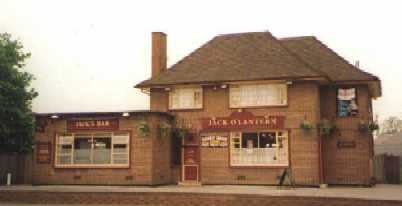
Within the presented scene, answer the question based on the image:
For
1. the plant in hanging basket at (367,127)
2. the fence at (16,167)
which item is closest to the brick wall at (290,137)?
the plant in hanging basket at (367,127)

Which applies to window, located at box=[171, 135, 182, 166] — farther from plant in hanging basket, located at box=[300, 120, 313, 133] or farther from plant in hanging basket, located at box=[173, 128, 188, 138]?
plant in hanging basket, located at box=[300, 120, 313, 133]

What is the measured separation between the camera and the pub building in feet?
91.4

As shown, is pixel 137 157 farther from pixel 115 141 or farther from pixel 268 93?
pixel 268 93

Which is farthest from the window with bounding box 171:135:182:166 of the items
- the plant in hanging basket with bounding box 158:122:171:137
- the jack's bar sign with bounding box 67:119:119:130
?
the jack's bar sign with bounding box 67:119:119:130

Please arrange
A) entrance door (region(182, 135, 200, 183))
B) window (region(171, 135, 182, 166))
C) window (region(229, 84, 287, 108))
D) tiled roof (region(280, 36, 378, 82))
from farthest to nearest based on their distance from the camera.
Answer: window (region(171, 135, 182, 166)), entrance door (region(182, 135, 200, 183)), tiled roof (region(280, 36, 378, 82)), window (region(229, 84, 287, 108))

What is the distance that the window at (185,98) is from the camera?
29.8 meters

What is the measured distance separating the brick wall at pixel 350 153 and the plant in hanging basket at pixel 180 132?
699 cm

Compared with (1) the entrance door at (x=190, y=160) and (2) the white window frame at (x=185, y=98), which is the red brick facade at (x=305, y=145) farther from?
(1) the entrance door at (x=190, y=160)

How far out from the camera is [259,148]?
28422mm

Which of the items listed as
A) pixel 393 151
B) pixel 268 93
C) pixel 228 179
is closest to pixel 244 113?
pixel 268 93

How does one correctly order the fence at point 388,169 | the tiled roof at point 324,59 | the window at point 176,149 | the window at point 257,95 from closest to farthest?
1. the window at point 257,95
2. the tiled roof at point 324,59
3. the window at point 176,149
4. the fence at point 388,169

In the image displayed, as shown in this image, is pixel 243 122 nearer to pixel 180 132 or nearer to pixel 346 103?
pixel 180 132

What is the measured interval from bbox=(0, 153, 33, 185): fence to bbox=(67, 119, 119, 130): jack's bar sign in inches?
142

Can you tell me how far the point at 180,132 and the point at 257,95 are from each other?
4.28 m
